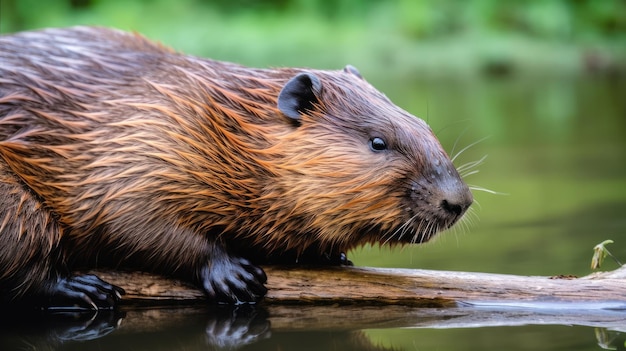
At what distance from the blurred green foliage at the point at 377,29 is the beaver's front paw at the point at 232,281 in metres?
13.8

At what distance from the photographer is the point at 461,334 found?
4.51m

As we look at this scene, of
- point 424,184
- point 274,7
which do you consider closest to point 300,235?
point 424,184

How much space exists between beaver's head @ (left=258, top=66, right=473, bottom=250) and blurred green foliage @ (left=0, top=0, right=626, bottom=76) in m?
13.6

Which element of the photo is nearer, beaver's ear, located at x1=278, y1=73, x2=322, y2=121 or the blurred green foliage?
beaver's ear, located at x1=278, y1=73, x2=322, y2=121

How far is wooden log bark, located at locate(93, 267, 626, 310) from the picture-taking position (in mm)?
4891

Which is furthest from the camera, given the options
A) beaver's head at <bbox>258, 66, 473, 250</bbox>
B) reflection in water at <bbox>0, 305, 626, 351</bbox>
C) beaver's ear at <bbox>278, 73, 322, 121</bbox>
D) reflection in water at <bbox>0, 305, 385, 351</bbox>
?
beaver's ear at <bbox>278, 73, 322, 121</bbox>

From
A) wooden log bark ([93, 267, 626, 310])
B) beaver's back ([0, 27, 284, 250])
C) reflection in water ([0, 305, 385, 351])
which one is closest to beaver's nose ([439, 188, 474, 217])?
wooden log bark ([93, 267, 626, 310])

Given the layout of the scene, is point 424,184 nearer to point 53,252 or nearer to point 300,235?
point 300,235

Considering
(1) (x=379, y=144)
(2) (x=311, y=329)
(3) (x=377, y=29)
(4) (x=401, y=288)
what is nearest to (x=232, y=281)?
(2) (x=311, y=329)

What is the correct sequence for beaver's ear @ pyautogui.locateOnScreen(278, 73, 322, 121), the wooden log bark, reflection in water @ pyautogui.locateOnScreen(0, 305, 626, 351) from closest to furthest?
1. reflection in water @ pyautogui.locateOnScreen(0, 305, 626, 351)
2. the wooden log bark
3. beaver's ear @ pyautogui.locateOnScreen(278, 73, 322, 121)

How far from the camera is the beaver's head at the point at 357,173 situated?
5016 mm

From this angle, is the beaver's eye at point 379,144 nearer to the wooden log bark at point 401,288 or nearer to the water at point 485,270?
the water at point 485,270

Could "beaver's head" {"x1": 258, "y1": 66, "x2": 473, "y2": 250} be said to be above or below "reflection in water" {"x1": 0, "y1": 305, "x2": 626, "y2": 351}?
above

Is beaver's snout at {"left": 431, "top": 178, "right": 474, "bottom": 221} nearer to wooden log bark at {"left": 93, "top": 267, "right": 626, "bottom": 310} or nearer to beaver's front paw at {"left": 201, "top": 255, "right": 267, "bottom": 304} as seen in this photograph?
wooden log bark at {"left": 93, "top": 267, "right": 626, "bottom": 310}
